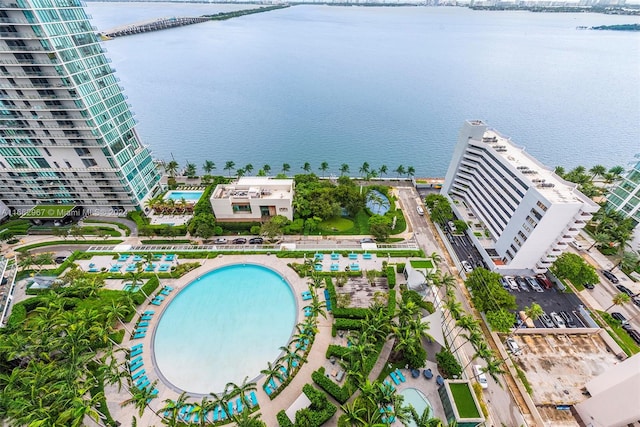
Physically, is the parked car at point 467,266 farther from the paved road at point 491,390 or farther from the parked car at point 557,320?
the parked car at point 557,320

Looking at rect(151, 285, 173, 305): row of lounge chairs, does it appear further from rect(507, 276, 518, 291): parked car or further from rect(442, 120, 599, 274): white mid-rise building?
rect(507, 276, 518, 291): parked car

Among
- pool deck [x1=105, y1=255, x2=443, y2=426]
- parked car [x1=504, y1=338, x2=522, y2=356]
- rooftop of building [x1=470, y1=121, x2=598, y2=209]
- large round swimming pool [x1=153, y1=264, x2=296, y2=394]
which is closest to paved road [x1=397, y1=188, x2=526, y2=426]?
parked car [x1=504, y1=338, x2=522, y2=356]

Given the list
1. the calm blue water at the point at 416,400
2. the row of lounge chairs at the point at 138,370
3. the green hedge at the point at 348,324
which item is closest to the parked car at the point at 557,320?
the calm blue water at the point at 416,400

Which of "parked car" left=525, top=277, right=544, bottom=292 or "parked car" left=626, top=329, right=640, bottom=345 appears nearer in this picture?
"parked car" left=626, top=329, right=640, bottom=345

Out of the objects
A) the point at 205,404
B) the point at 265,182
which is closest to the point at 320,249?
the point at 265,182

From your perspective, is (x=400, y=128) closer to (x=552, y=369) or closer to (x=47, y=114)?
(x=552, y=369)

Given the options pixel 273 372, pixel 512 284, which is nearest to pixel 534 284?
pixel 512 284
